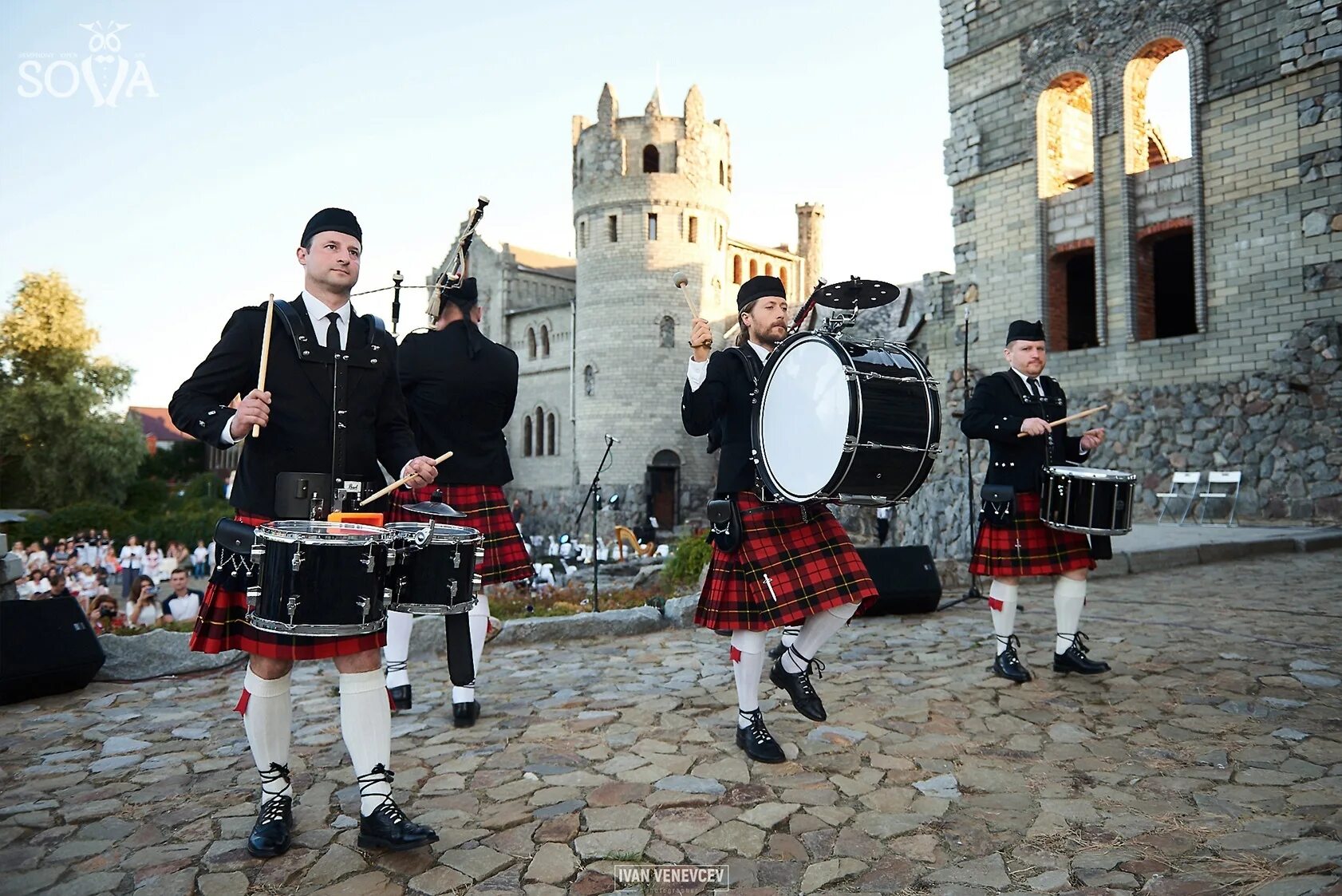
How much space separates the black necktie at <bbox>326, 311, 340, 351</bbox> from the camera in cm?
322

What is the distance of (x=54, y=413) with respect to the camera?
31.3 m

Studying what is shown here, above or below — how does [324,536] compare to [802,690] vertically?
above

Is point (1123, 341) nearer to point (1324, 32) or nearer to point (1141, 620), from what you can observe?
point (1324, 32)

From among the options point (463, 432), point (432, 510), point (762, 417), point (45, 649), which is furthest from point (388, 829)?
point (45, 649)

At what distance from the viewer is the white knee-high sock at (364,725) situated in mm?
3023

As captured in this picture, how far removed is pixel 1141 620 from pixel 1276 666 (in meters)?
1.60

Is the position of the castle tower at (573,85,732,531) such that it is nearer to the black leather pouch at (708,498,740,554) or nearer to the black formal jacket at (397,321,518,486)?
the black formal jacket at (397,321,518,486)

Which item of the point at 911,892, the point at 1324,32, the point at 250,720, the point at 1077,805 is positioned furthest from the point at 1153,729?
the point at 1324,32

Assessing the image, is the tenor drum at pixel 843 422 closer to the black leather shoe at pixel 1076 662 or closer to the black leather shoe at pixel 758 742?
the black leather shoe at pixel 758 742

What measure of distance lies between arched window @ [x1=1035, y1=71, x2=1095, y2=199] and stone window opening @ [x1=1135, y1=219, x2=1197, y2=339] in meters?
1.64

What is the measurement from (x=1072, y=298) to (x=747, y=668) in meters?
16.3

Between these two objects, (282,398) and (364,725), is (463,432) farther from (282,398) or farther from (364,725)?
(364,725)

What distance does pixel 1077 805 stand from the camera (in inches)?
127

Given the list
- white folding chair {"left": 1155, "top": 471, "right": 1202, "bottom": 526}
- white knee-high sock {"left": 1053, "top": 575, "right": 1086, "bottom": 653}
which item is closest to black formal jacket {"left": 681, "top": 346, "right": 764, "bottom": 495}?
white knee-high sock {"left": 1053, "top": 575, "right": 1086, "bottom": 653}
